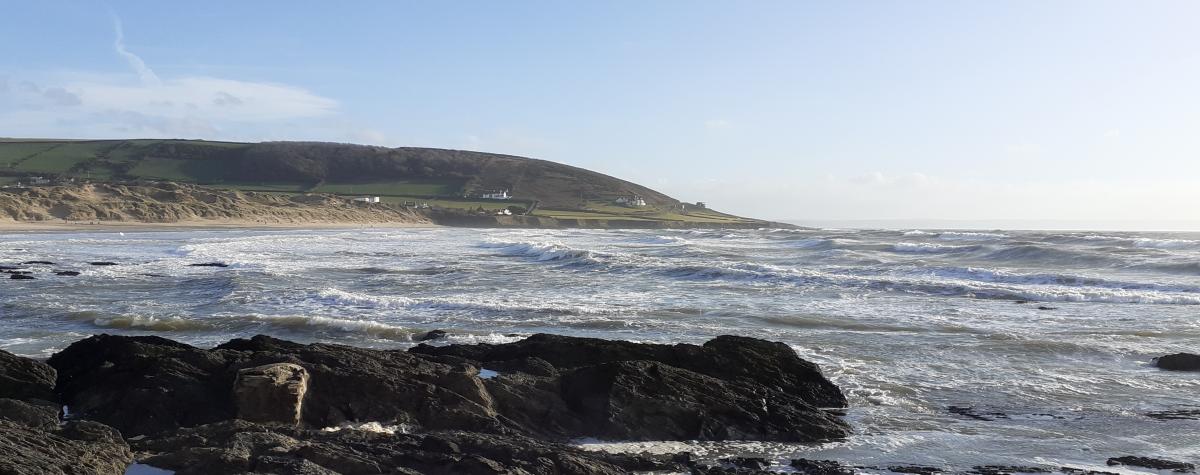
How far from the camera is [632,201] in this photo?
125 m

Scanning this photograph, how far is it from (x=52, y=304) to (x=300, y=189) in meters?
96.7

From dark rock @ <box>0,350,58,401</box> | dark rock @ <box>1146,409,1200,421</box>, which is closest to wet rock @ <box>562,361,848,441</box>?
dark rock @ <box>1146,409,1200,421</box>

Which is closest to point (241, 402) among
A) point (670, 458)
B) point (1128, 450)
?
point (670, 458)

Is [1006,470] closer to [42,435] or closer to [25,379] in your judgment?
[42,435]

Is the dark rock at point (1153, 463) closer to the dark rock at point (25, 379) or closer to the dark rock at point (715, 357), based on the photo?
the dark rock at point (715, 357)

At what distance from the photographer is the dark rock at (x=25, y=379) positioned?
27.3 ft

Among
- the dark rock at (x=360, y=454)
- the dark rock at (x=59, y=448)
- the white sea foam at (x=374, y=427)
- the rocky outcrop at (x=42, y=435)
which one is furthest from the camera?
the white sea foam at (x=374, y=427)

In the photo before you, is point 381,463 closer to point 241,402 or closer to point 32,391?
point 241,402

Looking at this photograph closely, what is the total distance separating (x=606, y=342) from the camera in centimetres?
1100

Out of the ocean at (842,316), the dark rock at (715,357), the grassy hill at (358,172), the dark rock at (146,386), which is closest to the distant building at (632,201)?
the grassy hill at (358,172)

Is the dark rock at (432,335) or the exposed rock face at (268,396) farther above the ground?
the exposed rock face at (268,396)

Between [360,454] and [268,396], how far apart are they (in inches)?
72.2

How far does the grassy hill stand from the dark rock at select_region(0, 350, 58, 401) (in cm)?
9129

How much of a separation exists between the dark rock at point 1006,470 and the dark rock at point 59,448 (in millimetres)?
6785
